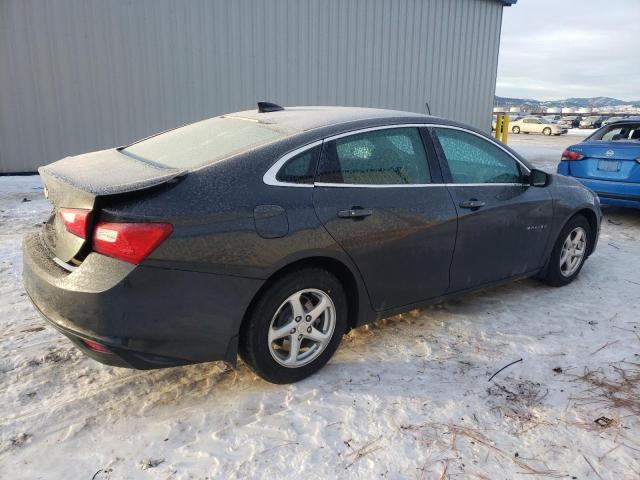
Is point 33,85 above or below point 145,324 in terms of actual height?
above

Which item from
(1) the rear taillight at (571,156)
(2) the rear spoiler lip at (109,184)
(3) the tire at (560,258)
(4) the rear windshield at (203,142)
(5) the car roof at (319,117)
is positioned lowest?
(3) the tire at (560,258)

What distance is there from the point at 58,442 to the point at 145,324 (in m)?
0.70

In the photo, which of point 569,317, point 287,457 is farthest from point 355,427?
point 569,317

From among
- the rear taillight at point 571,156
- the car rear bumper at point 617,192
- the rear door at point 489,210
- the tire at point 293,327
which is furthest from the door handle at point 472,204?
the rear taillight at point 571,156

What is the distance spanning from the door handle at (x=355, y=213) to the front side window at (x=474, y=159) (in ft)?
2.85

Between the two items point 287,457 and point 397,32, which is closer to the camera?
point 287,457

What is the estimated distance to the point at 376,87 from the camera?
41.2 feet

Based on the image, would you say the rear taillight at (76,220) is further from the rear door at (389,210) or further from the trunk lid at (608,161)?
the trunk lid at (608,161)

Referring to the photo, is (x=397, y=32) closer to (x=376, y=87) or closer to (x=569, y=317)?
(x=376, y=87)

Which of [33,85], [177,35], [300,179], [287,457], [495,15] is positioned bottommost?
[287,457]

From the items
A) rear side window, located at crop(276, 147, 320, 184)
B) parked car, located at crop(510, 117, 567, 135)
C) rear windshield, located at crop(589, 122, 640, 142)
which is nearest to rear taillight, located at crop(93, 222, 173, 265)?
rear side window, located at crop(276, 147, 320, 184)

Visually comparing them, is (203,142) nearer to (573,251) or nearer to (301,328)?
(301,328)

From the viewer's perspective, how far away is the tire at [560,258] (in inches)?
173

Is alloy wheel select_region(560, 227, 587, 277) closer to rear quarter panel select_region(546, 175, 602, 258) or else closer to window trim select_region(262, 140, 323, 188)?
rear quarter panel select_region(546, 175, 602, 258)
